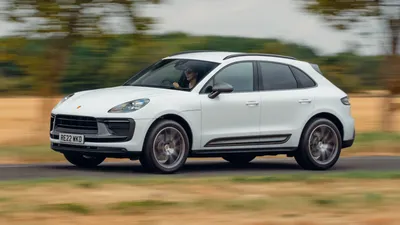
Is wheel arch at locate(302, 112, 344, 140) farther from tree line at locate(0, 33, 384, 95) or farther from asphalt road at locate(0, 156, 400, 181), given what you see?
tree line at locate(0, 33, 384, 95)

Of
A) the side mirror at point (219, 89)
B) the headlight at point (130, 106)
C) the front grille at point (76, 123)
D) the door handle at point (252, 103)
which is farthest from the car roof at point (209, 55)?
the front grille at point (76, 123)

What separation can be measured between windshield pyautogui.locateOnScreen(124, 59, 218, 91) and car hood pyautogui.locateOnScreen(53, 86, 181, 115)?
0.27 m

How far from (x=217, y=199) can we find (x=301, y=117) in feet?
15.1

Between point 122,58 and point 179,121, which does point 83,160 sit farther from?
point 122,58

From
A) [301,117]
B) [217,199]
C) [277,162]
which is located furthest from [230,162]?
[217,199]

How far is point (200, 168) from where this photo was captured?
15195 mm

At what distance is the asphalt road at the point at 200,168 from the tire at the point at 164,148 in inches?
7.2

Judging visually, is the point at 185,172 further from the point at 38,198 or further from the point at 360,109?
the point at 360,109

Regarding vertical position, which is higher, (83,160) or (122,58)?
(83,160)

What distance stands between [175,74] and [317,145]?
2.37 meters

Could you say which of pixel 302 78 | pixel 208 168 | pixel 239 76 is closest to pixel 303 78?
pixel 302 78

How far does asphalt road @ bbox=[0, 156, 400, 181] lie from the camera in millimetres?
13602

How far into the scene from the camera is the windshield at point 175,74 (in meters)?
14.2

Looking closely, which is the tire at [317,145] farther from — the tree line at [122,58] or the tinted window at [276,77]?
the tree line at [122,58]
